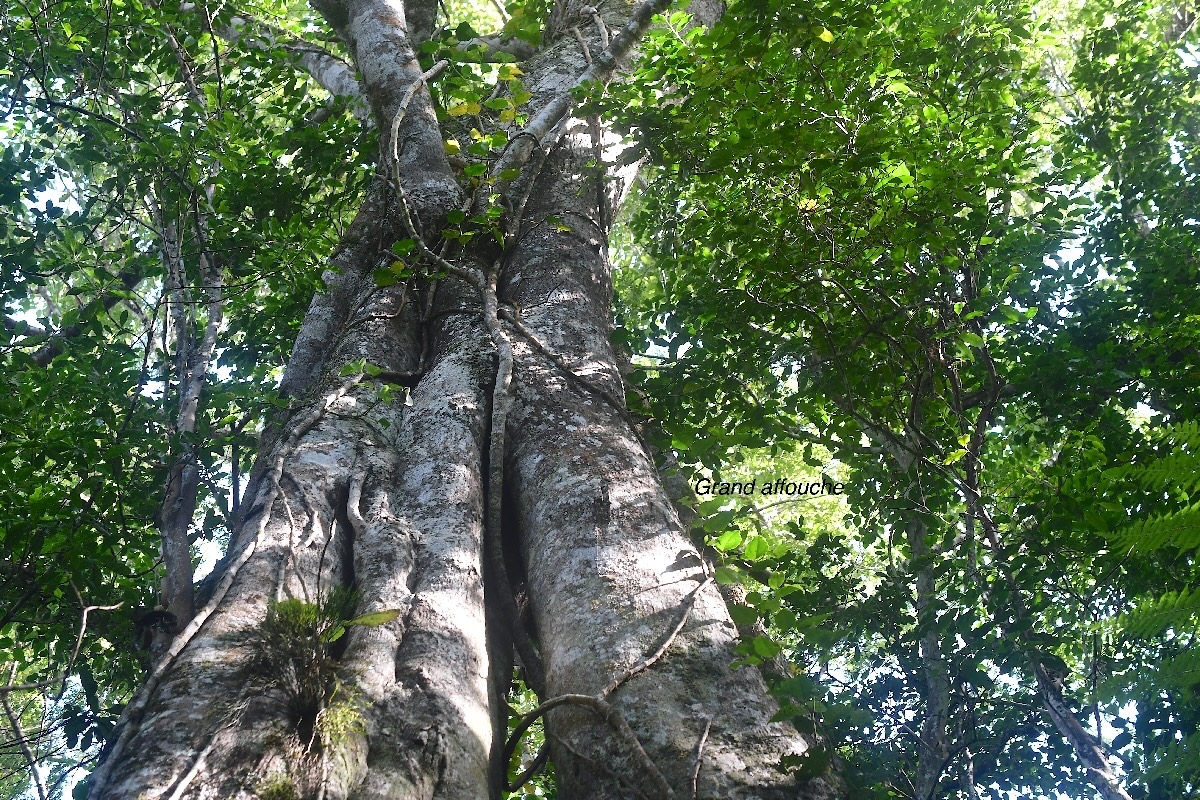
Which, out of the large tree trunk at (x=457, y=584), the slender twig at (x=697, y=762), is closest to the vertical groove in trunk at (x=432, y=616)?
the large tree trunk at (x=457, y=584)

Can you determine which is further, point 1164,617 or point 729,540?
point 729,540

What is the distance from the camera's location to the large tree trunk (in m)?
1.95

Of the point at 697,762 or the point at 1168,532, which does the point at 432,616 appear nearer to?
the point at 697,762

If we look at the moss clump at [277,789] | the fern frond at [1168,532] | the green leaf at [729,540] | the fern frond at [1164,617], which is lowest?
the moss clump at [277,789]

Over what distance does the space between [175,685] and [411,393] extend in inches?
68.5

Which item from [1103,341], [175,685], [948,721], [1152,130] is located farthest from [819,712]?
[1152,130]

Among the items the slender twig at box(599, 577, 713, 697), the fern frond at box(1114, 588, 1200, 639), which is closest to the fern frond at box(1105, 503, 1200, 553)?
the fern frond at box(1114, 588, 1200, 639)

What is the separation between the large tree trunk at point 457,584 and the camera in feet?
6.40

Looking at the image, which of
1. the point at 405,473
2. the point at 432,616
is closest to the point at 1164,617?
the point at 432,616

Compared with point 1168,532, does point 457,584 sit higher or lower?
higher

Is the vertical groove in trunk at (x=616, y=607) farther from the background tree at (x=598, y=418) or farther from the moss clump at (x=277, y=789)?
the moss clump at (x=277, y=789)

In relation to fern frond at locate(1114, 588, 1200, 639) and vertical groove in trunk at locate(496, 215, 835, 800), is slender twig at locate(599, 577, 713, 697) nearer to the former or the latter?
vertical groove in trunk at locate(496, 215, 835, 800)

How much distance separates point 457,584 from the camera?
2.56 m

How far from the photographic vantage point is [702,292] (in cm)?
455
